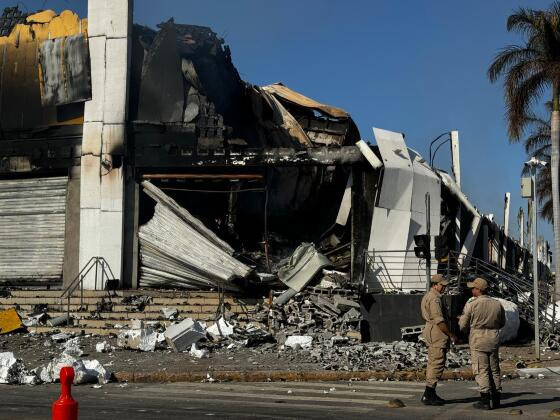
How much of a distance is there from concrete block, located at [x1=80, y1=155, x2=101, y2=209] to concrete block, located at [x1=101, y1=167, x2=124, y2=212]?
16cm

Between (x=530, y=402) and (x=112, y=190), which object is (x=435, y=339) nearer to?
(x=530, y=402)

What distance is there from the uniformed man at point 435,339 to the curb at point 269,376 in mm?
4230

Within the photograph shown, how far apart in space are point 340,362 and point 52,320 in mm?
8590

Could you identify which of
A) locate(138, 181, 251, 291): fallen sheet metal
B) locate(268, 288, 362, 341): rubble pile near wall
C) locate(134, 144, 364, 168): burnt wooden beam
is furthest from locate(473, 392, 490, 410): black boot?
locate(134, 144, 364, 168): burnt wooden beam

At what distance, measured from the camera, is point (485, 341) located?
10.3 meters

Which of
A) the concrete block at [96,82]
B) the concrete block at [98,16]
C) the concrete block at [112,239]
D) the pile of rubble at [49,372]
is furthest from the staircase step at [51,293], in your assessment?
the pile of rubble at [49,372]

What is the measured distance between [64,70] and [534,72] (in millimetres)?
14968

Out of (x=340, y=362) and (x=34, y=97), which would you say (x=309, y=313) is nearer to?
(x=340, y=362)

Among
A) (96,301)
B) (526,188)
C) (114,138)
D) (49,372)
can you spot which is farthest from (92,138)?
(526,188)

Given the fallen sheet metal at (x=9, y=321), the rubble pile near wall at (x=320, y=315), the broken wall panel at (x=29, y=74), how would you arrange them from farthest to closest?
the broken wall panel at (x=29, y=74)
the fallen sheet metal at (x=9, y=321)
the rubble pile near wall at (x=320, y=315)

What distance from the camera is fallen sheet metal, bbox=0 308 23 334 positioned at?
20.3 m

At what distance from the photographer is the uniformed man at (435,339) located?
10.5 metres

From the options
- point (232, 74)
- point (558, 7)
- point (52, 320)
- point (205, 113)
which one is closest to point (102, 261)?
point (52, 320)

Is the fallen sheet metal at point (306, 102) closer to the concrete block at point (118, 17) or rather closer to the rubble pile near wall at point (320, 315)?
the concrete block at point (118, 17)
